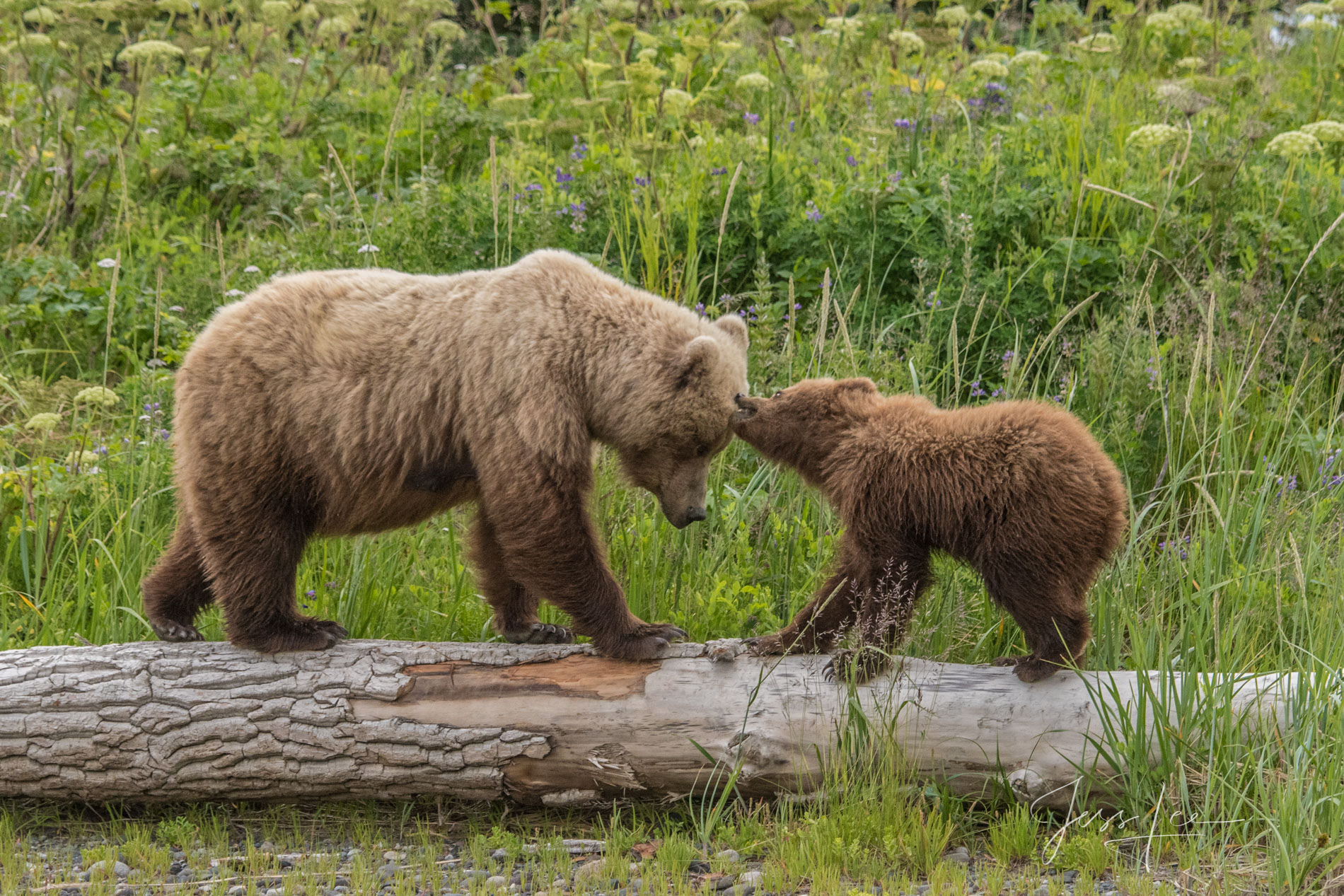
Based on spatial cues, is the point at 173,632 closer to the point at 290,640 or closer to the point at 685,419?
the point at 290,640

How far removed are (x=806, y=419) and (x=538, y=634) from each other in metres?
1.49

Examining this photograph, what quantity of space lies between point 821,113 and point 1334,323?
139 inches

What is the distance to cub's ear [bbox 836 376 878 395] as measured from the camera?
4092 mm

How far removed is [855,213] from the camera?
6.85m

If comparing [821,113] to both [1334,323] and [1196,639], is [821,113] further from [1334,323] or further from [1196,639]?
[1196,639]

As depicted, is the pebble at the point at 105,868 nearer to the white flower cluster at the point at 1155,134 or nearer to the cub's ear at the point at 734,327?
the cub's ear at the point at 734,327

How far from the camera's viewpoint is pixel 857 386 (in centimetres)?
411

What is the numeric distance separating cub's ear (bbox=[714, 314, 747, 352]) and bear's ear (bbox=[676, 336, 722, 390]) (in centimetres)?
32

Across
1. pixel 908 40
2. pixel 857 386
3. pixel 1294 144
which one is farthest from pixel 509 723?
pixel 908 40

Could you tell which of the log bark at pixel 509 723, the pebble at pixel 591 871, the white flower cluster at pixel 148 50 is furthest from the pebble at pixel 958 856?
the white flower cluster at pixel 148 50

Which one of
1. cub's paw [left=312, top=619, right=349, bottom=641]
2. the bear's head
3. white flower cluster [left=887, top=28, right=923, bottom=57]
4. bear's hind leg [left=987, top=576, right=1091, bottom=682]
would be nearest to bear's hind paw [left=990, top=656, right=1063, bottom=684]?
bear's hind leg [left=987, top=576, right=1091, bottom=682]

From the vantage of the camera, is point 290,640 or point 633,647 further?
point 290,640

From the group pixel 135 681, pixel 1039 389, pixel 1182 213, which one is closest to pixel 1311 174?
pixel 1182 213

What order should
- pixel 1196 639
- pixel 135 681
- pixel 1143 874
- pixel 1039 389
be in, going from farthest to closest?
pixel 1039 389 < pixel 135 681 < pixel 1196 639 < pixel 1143 874
